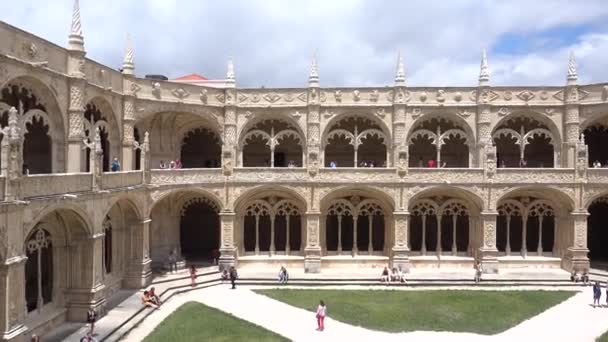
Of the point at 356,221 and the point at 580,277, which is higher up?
the point at 356,221

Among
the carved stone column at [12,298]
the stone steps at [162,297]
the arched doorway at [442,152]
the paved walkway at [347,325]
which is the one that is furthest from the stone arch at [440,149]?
the carved stone column at [12,298]

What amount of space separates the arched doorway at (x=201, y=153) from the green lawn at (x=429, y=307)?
1391 centimetres

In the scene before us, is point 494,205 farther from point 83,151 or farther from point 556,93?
point 83,151

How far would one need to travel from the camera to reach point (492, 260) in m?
32.5

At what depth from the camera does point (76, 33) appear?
2395 centimetres

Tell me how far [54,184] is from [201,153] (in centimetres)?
2030

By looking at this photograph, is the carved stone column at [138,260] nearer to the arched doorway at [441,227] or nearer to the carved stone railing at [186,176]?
the carved stone railing at [186,176]

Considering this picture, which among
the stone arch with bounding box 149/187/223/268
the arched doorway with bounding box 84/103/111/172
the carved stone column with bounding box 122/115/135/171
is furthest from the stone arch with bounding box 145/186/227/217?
the arched doorway with bounding box 84/103/111/172

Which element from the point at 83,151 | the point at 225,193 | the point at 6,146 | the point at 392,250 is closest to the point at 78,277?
the point at 83,151

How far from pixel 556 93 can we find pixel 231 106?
21.5 m

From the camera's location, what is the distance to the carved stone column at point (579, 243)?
3192 cm

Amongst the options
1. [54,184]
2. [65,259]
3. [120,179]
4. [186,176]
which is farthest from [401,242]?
[54,184]

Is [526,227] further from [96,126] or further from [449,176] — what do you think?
[96,126]

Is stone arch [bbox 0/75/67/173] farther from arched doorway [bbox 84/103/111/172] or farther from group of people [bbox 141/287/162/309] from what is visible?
group of people [bbox 141/287/162/309]
